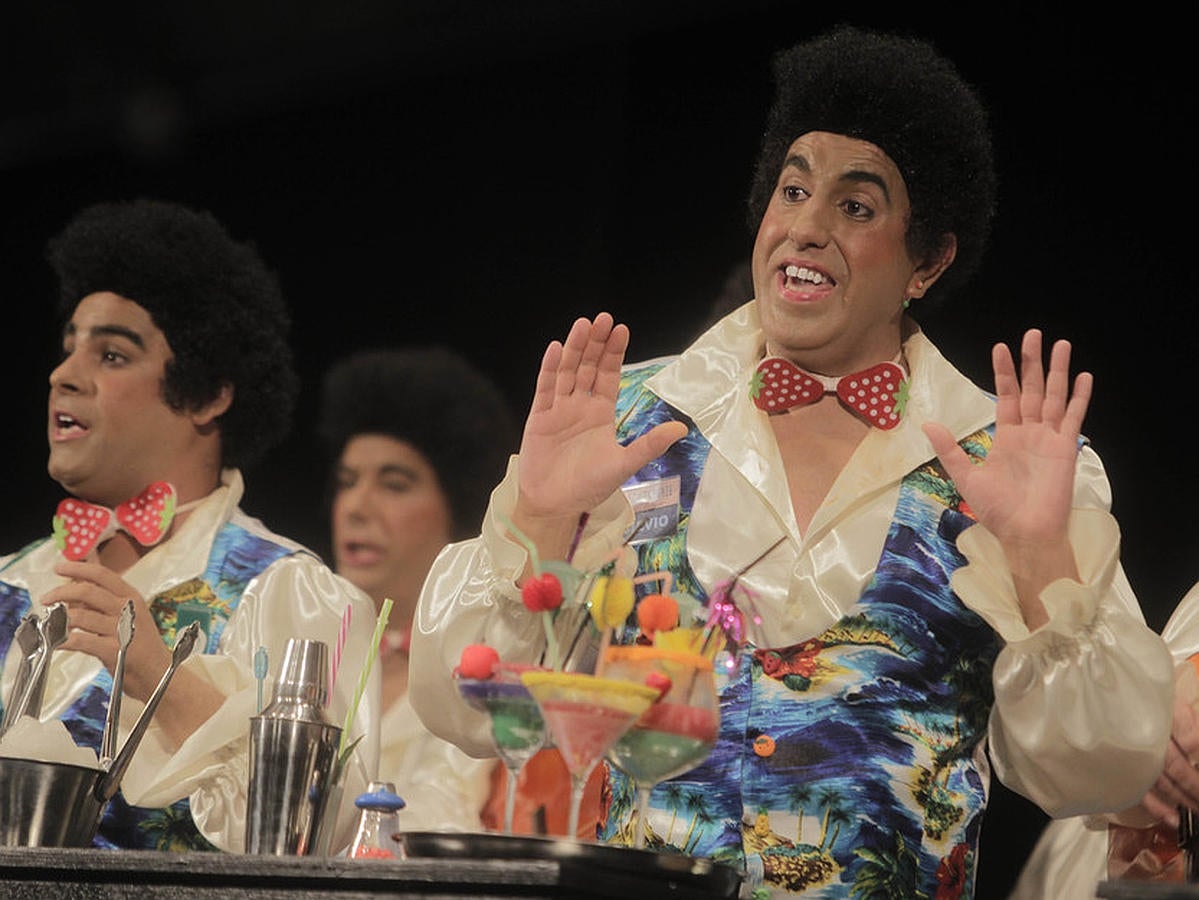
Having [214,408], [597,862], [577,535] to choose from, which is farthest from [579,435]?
[214,408]

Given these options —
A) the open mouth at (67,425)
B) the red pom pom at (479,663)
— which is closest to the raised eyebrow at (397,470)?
the open mouth at (67,425)

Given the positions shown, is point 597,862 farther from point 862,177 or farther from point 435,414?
point 435,414

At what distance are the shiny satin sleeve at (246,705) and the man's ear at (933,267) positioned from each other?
1.21 meters

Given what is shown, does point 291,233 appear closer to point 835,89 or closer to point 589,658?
point 835,89

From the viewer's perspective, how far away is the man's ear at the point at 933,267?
3076 millimetres

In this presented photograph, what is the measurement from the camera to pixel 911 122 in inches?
119

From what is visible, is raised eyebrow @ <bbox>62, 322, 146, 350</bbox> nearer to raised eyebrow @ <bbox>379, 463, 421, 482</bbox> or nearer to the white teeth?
raised eyebrow @ <bbox>379, 463, 421, 482</bbox>

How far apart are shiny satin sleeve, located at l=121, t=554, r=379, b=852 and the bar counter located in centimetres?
78

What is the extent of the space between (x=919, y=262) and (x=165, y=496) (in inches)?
65.8

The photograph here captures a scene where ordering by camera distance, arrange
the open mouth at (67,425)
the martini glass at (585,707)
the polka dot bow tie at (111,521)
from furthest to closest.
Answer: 1. the open mouth at (67,425)
2. the polka dot bow tie at (111,521)
3. the martini glass at (585,707)

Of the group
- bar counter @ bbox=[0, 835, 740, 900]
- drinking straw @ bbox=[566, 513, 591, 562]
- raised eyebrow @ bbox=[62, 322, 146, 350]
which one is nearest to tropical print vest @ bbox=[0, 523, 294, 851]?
raised eyebrow @ bbox=[62, 322, 146, 350]

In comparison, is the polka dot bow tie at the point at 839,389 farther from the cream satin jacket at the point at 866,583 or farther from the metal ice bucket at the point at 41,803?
the metal ice bucket at the point at 41,803

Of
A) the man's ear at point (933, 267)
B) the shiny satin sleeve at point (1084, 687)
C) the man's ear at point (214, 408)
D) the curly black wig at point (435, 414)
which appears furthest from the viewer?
the curly black wig at point (435, 414)

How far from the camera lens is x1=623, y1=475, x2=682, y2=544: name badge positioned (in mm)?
2811
